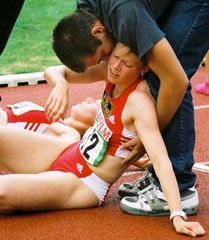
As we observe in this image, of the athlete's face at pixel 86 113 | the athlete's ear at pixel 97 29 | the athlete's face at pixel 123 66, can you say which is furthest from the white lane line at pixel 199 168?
the athlete's ear at pixel 97 29

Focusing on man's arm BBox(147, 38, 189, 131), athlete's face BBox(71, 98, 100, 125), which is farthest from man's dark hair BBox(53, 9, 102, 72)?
athlete's face BBox(71, 98, 100, 125)

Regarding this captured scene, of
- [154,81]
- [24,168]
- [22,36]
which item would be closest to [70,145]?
[24,168]

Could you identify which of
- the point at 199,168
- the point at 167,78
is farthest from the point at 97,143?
the point at 199,168

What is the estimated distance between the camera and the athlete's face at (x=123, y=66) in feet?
9.50

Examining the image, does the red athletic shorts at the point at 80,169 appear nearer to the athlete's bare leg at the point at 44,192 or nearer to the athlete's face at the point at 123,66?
the athlete's bare leg at the point at 44,192

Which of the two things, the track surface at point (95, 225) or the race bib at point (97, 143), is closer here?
the track surface at point (95, 225)

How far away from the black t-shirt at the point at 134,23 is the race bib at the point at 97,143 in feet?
1.43

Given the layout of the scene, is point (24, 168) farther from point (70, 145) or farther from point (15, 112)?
point (15, 112)

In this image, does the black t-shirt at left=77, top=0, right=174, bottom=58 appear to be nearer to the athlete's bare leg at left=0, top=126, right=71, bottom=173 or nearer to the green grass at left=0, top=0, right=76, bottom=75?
the athlete's bare leg at left=0, top=126, right=71, bottom=173

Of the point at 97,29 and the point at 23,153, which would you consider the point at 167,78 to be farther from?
the point at 23,153

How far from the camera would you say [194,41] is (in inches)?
116

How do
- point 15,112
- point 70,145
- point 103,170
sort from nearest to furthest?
point 103,170, point 70,145, point 15,112

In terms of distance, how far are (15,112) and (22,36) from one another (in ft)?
15.5

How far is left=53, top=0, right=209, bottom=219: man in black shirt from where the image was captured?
2.73m
